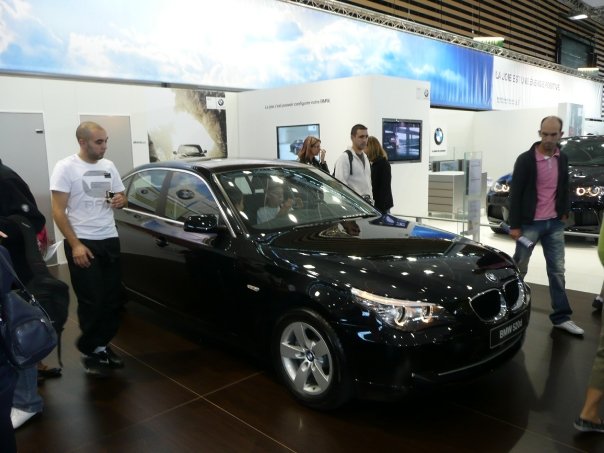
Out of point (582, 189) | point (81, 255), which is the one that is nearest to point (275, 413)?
point (81, 255)

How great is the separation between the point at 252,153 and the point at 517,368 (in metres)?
6.97

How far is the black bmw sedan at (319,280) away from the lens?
2.27 meters

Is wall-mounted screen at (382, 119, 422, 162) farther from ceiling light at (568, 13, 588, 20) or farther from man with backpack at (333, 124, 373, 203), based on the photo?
ceiling light at (568, 13, 588, 20)

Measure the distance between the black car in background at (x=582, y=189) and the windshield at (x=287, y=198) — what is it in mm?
3009

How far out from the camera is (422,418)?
2.54m

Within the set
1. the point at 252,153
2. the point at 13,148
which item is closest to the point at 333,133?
the point at 252,153

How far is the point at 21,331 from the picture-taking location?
4.76ft

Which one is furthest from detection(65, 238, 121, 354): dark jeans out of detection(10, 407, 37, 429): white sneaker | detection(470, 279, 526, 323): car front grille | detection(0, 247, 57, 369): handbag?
detection(470, 279, 526, 323): car front grille

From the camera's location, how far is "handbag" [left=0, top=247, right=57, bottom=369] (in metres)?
1.43

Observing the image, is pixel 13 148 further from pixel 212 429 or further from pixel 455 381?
pixel 455 381

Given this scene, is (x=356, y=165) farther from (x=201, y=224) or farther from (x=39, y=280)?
(x=39, y=280)

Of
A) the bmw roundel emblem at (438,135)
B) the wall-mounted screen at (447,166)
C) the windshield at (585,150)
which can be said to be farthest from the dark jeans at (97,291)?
the bmw roundel emblem at (438,135)

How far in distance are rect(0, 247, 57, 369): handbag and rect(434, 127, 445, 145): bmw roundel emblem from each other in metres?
12.7

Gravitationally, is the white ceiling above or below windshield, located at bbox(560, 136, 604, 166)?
above
